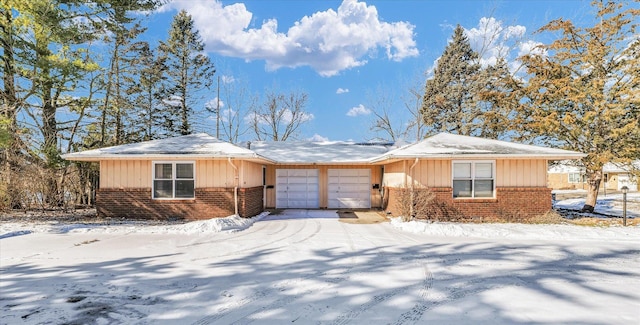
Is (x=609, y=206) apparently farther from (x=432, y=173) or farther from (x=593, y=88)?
(x=432, y=173)

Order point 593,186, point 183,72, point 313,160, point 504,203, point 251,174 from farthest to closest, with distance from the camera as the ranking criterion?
point 183,72 < point 313,160 < point 593,186 < point 251,174 < point 504,203

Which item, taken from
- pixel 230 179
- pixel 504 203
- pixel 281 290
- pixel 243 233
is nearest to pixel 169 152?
pixel 230 179

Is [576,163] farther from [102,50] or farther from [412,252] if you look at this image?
[102,50]

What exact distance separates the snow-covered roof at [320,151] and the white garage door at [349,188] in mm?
733

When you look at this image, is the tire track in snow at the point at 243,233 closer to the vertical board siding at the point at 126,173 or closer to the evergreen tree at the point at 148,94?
the vertical board siding at the point at 126,173

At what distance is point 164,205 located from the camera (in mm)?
11227

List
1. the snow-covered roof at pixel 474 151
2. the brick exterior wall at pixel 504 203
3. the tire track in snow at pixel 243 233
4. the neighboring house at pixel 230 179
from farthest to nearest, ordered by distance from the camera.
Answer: the brick exterior wall at pixel 504 203 < the neighboring house at pixel 230 179 < the snow-covered roof at pixel 474 151 < the tire track in snow at pixel 243 233

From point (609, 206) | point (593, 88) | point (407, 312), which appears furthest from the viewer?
point (609, 206)

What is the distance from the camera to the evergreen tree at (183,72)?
24531 millimetres

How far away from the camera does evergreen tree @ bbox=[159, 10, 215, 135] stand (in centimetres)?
2453

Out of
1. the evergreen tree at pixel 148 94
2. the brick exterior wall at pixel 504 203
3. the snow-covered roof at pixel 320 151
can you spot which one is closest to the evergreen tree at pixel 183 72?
the evergreen tree at pixel 148 94

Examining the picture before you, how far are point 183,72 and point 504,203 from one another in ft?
77.2

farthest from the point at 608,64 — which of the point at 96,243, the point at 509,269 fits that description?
the point at 96,243

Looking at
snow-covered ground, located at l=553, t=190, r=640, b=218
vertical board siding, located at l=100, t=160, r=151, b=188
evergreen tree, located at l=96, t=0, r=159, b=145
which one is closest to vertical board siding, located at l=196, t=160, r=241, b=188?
vertical board siding, located at l=100, t=160, r=151, b=188
